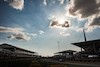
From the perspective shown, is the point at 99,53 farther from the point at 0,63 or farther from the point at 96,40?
the point at 0,63

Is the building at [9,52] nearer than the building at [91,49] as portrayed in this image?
Yes

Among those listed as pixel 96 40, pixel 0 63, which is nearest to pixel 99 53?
pixel 96 40

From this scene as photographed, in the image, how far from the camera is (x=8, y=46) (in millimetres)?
64625

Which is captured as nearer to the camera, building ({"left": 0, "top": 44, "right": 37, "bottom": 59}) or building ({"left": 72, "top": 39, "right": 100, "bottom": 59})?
building ({"left": 0, "top": 44, "right": 37, "bottom": 59})

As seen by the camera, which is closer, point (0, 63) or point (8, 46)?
point (0, 63)

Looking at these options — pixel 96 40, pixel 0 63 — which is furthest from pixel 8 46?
pixel 96 40

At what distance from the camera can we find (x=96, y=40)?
151 ft

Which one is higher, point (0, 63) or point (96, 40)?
point (96, 40)

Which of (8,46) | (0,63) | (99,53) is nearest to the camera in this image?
(0,63)

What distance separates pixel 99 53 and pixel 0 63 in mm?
48131

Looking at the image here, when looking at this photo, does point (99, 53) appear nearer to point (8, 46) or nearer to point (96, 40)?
point (96, 40)

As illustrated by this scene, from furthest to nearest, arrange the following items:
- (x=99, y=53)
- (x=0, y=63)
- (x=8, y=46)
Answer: (x=8, y=46) → (x=99, y=53) → (x=0, y=63)

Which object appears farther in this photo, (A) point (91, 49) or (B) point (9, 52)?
(A) point (91, 49)

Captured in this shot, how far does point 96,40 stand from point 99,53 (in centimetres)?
748
